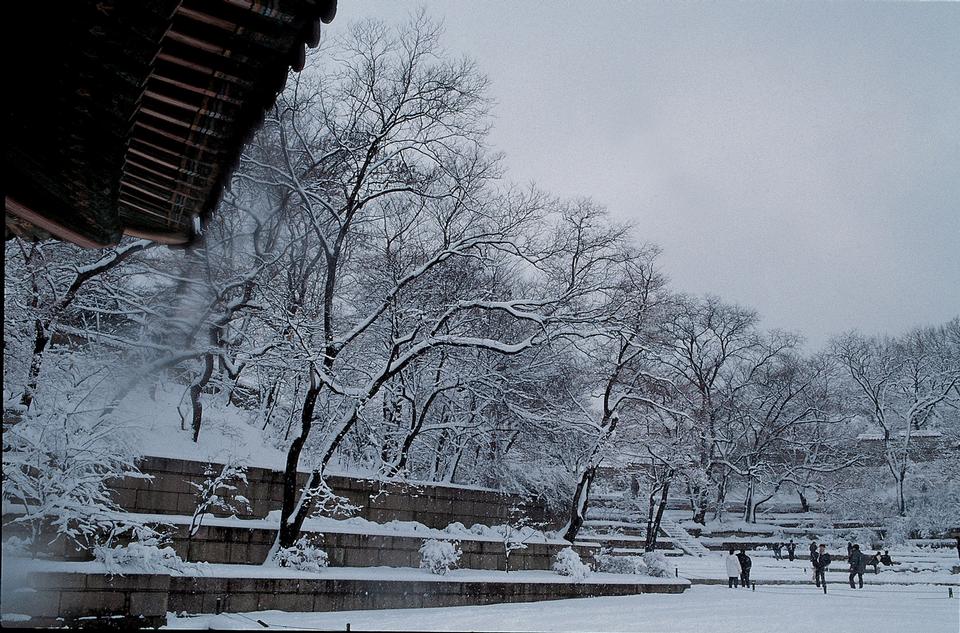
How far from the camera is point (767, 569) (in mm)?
27297

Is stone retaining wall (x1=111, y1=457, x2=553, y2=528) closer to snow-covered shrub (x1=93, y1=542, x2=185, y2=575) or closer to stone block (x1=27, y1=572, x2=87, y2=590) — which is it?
snow-covered shrub (x1=93, y1=542, x2=185, y2=575)

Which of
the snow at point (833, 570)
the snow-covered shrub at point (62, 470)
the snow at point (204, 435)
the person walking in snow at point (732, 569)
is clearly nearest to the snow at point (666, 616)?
the snow-covered shrub at point (62, 470)

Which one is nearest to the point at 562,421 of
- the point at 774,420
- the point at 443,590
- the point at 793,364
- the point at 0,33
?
the point at 443,590

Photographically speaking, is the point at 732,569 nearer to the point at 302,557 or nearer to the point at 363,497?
the point at 363,497

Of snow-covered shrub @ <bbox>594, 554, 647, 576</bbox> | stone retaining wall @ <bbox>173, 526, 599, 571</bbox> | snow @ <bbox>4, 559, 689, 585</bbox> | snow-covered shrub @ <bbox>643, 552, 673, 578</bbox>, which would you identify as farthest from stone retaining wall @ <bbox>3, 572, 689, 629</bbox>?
snow-covered shrub @ <bbox>643, 552, 673, 578</bbox>

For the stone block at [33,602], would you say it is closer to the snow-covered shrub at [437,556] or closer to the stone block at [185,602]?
the stone block at [185,602]

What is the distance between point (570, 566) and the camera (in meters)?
17.0

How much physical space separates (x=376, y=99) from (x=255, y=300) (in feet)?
16.2

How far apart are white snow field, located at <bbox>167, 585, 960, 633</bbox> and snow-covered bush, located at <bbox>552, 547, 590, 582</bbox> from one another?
32.7 inches

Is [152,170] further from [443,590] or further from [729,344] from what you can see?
[729,344]

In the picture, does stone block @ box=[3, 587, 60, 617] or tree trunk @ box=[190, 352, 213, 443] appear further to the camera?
tree trunk @ box=[190, 352, 213, 443]

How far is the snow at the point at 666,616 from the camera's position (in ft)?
35.5

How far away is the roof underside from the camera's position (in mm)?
2842

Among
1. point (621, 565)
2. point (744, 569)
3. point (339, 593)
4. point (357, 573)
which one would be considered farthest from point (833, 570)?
point (339, 593)
